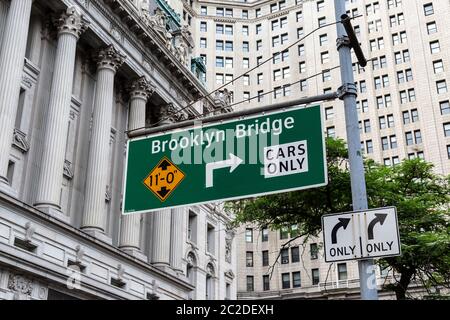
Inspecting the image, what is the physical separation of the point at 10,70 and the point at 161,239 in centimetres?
1607

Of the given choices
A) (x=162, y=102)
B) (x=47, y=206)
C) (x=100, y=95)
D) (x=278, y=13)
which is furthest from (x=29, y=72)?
(x=278, y=13)

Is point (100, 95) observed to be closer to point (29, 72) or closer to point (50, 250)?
point (29, 72)

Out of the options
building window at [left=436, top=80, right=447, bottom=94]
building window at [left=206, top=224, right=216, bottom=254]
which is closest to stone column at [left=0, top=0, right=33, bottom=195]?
building window at [left=206, top=224, right=216, bottom=254]

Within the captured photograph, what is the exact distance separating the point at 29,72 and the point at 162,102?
12.7 metres

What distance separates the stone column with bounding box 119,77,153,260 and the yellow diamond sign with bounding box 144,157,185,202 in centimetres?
2620

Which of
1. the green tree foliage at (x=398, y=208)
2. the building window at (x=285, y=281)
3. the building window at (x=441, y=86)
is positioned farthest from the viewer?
the building window at (x=285, y=281)

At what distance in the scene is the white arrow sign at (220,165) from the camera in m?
8.51

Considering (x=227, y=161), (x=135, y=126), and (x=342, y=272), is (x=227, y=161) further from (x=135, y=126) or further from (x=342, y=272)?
(x=342, y=272)

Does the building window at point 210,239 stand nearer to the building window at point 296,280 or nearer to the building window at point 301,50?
the building window at point 296,280

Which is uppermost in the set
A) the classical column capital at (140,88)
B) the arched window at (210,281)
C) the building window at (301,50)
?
the building window at (301,50)

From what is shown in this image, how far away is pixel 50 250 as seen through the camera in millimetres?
26984

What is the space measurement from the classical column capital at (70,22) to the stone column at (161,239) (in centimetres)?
836

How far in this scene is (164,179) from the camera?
29.3 feet

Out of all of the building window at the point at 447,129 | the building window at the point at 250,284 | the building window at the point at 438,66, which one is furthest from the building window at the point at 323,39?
the building window at the point at 250,284
